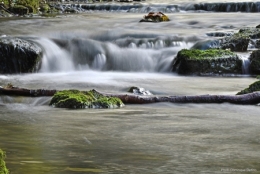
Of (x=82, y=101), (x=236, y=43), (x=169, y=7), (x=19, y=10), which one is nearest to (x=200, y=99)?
(x=82, y=101)

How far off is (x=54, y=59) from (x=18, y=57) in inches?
45.8

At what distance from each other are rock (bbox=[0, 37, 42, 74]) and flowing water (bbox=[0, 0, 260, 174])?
0.29m

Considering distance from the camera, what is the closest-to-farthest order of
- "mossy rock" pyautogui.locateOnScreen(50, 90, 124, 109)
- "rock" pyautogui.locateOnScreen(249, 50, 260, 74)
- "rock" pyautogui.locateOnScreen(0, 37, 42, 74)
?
"mossy rock" pyautogui.locateOnScreen(50, 90, 124, 109)
"rock" pyautogui.locateOnScreen(249, 50, 260, 74)
"rock" pyautogui.locateOnScreen(0, 37, 42, 74)

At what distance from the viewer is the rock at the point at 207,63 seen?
515 inches

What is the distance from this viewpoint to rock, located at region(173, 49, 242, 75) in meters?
13.1

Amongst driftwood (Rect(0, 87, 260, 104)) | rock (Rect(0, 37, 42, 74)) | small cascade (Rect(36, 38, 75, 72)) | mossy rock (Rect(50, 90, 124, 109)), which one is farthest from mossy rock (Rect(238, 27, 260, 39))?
mossy rock (Rect(50, 90, 124, 109))

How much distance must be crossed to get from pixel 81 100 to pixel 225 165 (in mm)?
3842

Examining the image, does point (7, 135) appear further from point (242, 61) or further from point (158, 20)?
point (158, 20)

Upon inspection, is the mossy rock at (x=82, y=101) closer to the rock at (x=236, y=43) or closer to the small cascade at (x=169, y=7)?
the rock at (x=236, y=43)

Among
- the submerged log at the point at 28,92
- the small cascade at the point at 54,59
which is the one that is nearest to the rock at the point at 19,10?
the small cascade at the point at 54,59

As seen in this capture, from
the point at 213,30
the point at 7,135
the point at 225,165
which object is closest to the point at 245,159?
the point at 225,165

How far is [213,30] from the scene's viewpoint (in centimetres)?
1892

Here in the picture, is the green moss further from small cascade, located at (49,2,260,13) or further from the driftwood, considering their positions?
small cascade, located at (49,2,260,13)

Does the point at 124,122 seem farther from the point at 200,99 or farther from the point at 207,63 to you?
the point at 207,63
